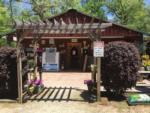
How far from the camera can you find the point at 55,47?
21719 millimetres

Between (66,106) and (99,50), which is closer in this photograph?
(66,106)

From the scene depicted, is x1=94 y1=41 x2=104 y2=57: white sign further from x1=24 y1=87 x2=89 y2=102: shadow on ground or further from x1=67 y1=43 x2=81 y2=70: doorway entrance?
x1=67 y1=43 x2=81 y2=70: doorway entrance

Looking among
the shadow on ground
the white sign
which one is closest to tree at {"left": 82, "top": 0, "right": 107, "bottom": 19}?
the shadow on ground

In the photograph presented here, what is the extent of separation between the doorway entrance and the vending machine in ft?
4.59

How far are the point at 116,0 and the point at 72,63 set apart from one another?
85.8 feet

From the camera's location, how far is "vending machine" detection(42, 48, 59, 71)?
831 inches

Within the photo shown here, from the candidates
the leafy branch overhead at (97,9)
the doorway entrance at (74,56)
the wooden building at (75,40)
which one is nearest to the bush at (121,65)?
the wooden building at (75,40)

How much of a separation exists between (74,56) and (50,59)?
2.19m

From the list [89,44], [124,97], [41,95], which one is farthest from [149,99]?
[89,44]

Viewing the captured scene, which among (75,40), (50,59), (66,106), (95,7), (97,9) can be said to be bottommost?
(66,106)

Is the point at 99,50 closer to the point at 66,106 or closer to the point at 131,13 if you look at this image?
the point at 66,106

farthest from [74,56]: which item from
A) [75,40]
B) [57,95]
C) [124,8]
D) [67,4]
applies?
[124,8]

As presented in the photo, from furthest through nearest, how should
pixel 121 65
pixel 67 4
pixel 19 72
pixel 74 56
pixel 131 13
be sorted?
pixel 131 13, pixel 67 4, pixel 74 56, pixel 19 72, pixel 121 65

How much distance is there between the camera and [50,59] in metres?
21.1
